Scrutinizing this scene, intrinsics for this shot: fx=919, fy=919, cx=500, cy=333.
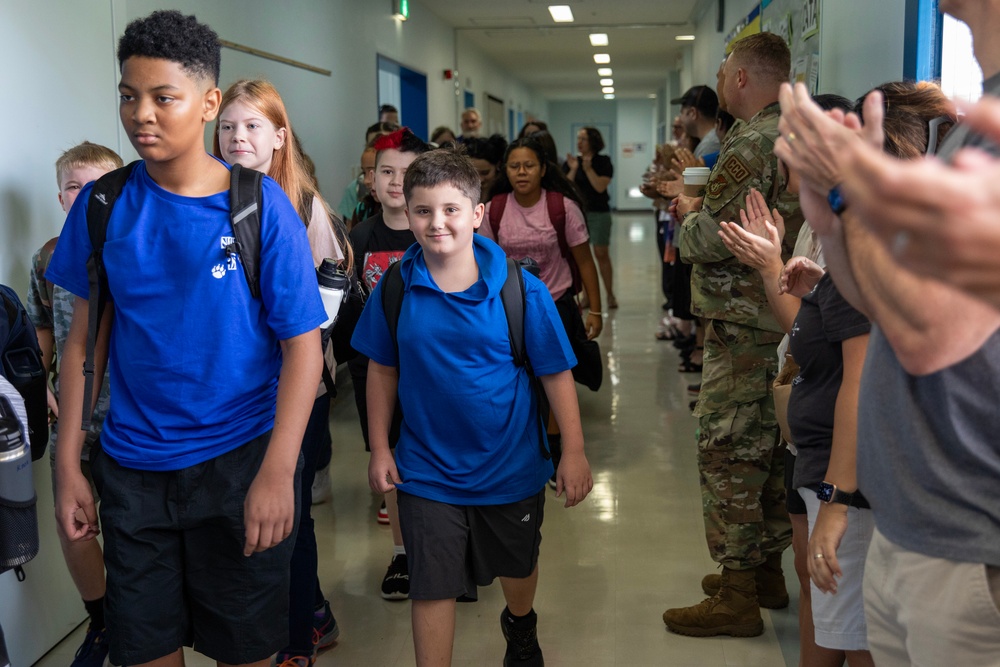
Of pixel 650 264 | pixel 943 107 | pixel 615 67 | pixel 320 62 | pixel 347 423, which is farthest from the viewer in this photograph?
pixel 615 67

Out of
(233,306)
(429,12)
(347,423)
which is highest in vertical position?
(429,12)

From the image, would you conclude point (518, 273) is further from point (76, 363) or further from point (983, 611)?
point (983, 611)

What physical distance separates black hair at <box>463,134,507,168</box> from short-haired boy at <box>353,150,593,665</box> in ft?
8.68

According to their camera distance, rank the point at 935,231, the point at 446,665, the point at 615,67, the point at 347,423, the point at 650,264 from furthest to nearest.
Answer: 1. the point at 615,67
2. the point at 650,264
3. the point at 347,423
4. the point at 446,665
5. the point at 935,231

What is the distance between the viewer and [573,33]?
1259cm

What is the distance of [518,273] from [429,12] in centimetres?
903

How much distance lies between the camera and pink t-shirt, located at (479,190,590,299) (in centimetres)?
402

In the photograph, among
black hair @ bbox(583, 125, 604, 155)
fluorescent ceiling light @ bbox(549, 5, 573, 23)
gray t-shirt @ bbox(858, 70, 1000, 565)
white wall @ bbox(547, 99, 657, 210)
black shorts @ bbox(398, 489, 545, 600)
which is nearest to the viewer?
gray t-shirt @ bbox(858, 70, 1000, 565)

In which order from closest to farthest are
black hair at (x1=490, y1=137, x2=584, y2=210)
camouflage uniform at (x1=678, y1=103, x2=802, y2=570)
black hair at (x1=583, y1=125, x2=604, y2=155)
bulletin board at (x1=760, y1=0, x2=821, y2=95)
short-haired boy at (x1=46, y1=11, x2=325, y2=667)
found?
short-haired boy at (x1=46, y1=11, x2=325, y2=667) < camouflage uniform at (x1=678, y1=103, x2=802, y2=570) < bulletin board at (x1=760, y1=0, x2=821, y2=95) < black hair at (x1=490, y1=137, x2=584, y2=210) < black hair at (x1=583, y1=125, x2=604, y2=155)

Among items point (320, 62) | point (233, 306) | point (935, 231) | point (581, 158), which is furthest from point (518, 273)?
point (581, 158)

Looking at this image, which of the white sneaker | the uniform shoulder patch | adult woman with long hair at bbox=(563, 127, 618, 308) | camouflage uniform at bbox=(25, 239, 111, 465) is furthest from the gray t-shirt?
adult woman with long hair at bbox=(563, 127, 618, 308)

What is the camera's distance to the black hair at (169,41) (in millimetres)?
1630

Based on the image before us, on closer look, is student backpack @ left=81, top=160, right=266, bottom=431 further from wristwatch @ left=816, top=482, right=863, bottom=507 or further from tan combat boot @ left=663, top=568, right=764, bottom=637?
tan combat boot @ left=663, top=568, right=764, bottom=637

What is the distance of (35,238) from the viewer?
2.72 meters
